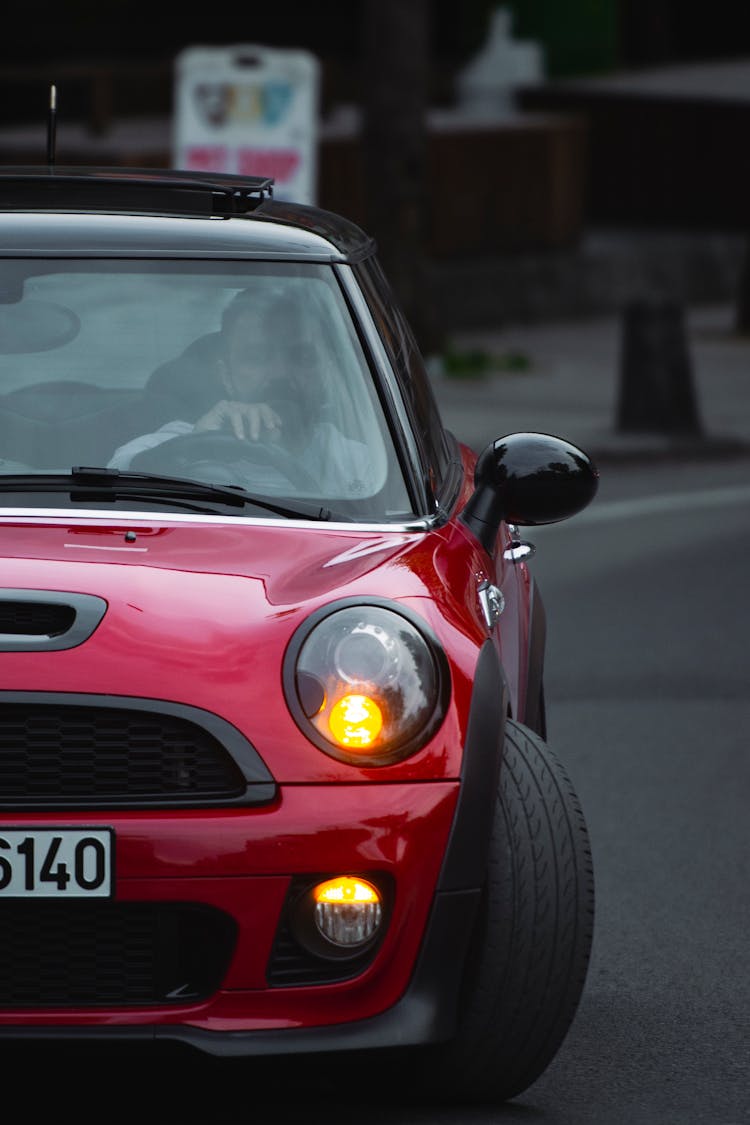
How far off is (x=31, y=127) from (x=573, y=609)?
17336mm

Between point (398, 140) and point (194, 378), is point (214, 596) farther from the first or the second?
point (398, 140)

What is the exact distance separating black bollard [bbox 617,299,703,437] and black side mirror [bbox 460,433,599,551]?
450 inches

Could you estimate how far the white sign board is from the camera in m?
16.9

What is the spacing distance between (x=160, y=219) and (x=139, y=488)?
0.72 metres

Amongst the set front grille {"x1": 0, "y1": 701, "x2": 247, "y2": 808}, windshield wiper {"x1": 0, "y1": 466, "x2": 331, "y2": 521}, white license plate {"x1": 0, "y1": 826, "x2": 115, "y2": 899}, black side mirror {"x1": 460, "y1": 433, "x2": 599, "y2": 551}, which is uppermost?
windshield wiper {"x1": 0, "y1": 466, "x2": 331, "y2": 521}

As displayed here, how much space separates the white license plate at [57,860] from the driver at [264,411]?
0.99 metres

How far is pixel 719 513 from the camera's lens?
520 inches

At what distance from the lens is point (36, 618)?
3.84m

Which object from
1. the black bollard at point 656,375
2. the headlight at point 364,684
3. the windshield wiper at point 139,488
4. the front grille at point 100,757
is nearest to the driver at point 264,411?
the windshield wiper at point 139,488

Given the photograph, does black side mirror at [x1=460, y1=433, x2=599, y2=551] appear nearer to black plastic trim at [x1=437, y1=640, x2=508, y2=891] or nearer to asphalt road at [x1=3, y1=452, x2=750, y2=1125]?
black plastic trim at [x1=437, y1=640, x2=508, y2=891]

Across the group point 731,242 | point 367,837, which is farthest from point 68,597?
point 731,242

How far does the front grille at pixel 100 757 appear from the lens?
12.3ft

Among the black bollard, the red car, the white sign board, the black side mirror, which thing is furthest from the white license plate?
the white sign board

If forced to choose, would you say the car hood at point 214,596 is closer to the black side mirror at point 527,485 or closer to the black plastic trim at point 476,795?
the black plastic trim at point 476,795
